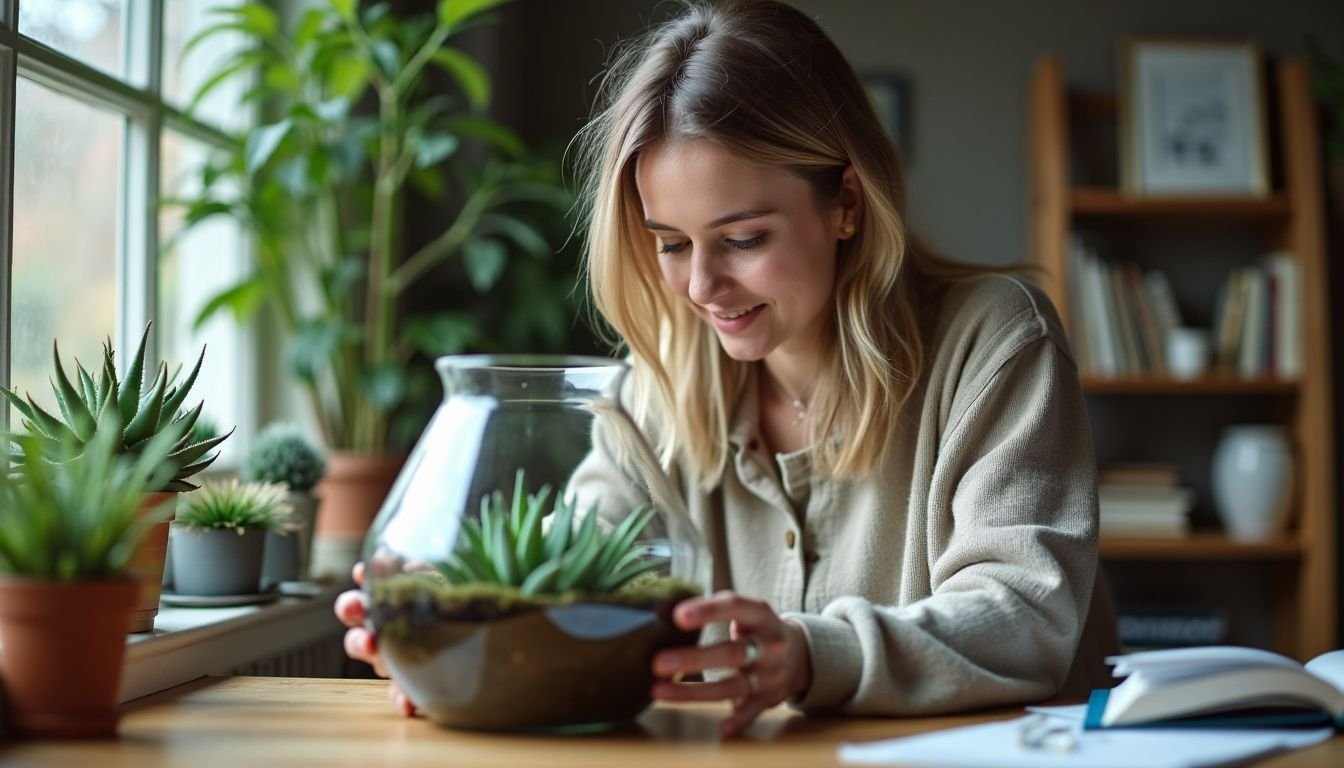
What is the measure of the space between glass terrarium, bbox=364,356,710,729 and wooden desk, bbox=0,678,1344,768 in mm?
36

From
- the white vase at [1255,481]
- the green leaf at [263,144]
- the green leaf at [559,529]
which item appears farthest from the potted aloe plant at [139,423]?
the white vase at [1255,481]

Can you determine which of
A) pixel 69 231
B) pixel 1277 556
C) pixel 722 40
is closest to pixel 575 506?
pixel 722 40

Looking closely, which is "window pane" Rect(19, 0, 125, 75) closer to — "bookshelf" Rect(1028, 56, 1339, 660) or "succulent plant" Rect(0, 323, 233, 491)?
"succulent plant" Rect(0, 323, 233, 491)

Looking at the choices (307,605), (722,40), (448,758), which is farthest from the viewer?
(307,605)

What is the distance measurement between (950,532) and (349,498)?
1396 millimetres

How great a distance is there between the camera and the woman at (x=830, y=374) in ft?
4.00

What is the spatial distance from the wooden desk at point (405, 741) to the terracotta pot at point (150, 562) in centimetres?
15

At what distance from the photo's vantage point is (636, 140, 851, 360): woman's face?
1376 mm

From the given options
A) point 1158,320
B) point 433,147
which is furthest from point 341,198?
point 1158,320

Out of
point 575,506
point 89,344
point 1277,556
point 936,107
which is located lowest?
point 1277,556

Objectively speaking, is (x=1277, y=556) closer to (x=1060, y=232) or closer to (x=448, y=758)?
(x=1060, y=232)

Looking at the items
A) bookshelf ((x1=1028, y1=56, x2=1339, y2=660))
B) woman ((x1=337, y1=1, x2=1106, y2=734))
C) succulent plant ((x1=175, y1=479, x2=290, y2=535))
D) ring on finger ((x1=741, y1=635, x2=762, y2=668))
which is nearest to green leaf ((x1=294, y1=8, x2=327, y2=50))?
woman ((x1=337, y1=1, x2=1106, y2=734))

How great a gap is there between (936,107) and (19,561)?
3.16 metres

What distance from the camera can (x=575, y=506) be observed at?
1.01m
